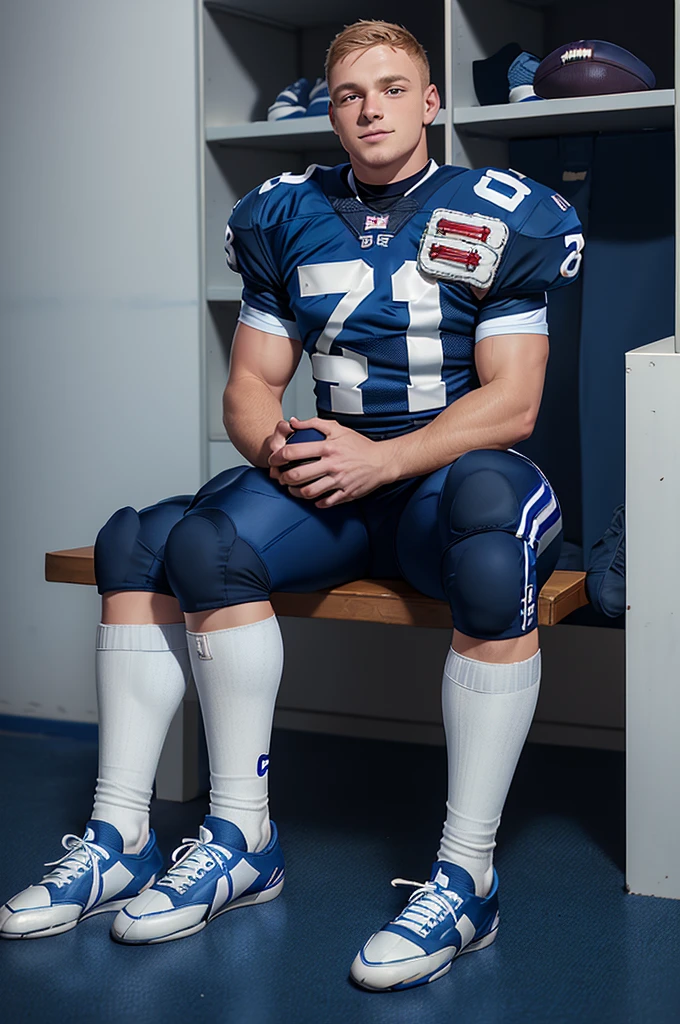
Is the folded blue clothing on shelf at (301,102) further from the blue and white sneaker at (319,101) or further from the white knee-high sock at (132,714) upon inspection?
the white knee-high sock at (132,714)

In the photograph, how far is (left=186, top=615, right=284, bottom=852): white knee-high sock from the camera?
1.80 metres

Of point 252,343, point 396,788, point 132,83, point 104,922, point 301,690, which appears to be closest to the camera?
point 104,922

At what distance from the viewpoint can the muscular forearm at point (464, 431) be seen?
1867 millimetres

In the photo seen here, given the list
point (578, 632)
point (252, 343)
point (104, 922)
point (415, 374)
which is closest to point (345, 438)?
point (415, 374)

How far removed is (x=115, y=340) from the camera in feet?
9.12

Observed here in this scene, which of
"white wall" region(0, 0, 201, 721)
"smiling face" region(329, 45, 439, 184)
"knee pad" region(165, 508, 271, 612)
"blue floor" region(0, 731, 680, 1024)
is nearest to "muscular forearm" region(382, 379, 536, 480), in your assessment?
"knee pad" region(165, 508, 271, 612)

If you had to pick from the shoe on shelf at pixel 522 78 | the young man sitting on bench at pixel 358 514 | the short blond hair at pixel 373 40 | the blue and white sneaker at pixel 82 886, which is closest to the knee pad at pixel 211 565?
the young man sitting on bench at pixel 358 514

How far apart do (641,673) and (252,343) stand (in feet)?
2.59

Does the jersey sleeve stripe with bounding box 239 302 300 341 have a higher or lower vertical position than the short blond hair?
lower

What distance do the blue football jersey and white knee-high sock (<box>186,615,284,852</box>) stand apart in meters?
0.40

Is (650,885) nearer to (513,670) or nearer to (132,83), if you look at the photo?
(513,670)

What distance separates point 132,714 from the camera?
6.20ft

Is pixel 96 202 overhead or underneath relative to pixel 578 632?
overhead

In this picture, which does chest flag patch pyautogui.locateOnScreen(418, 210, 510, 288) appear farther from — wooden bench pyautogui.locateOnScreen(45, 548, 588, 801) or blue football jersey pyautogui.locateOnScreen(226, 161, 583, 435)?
wooden bench pyautogui.locateOnScreen(45, 548, 588, 801)
